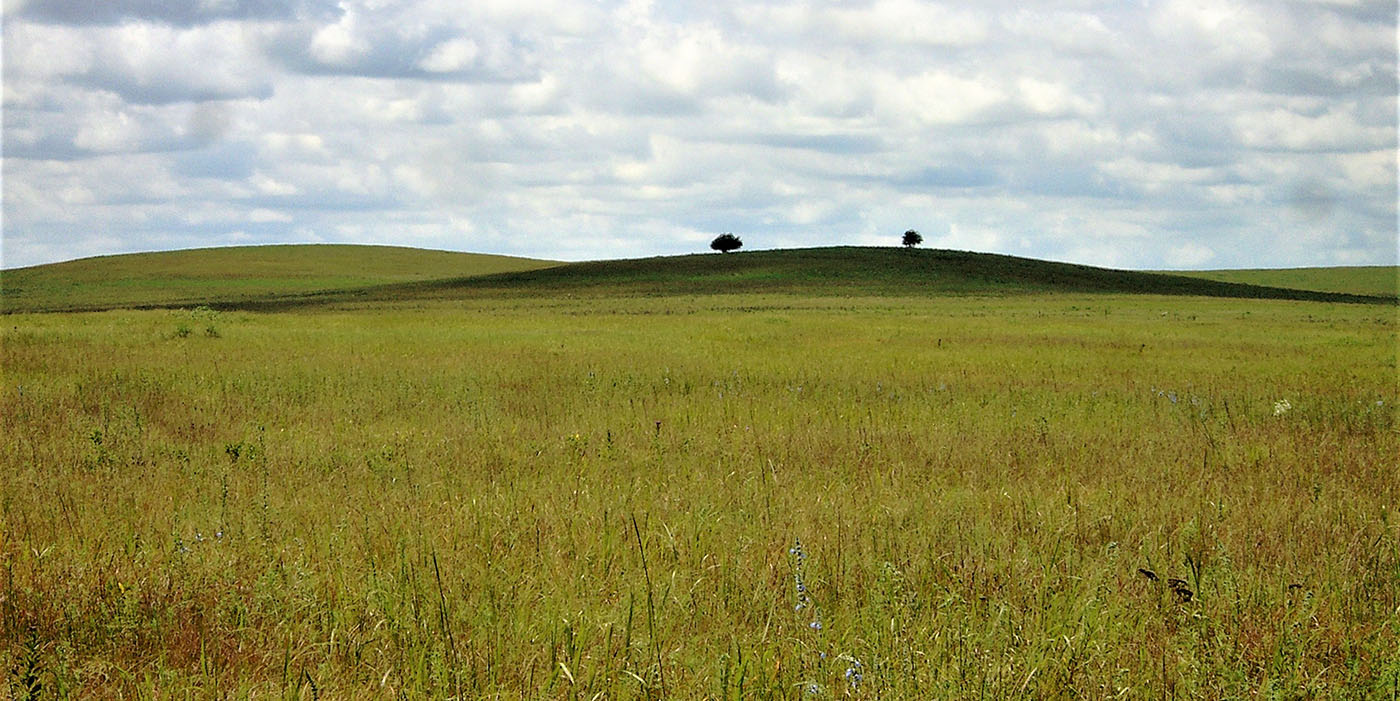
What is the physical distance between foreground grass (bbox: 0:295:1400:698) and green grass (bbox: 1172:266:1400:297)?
105 m

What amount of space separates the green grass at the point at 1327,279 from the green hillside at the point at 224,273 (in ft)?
292

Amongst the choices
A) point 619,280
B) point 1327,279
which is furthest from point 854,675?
point 1327,279

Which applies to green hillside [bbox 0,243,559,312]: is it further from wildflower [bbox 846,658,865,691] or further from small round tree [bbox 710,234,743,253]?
wildflower [bbox 846,658,865,691]

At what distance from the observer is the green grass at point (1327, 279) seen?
105519 mm

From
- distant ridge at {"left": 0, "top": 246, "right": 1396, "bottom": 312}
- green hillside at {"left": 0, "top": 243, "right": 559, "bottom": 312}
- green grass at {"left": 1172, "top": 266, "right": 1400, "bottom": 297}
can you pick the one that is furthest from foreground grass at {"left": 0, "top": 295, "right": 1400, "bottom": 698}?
green grass at {"left": 1172, "top": 266, "right": 1400, "bottom": 297}

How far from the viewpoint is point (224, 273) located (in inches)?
4053

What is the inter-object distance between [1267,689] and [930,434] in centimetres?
664

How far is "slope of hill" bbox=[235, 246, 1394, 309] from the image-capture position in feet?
232

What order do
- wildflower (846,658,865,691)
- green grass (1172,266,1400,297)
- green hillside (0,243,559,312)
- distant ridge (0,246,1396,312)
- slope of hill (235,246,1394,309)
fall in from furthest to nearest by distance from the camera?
green grass (1172,266,1400,297) < green hillside (0,243,559,312) < slope of hill (235,246,1394,309) < distant ridge (0,246,1396,312) < wildflower (846,658,865,691)

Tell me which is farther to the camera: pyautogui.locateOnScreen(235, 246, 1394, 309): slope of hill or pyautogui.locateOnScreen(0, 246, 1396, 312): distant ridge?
pyautogui.locateOnScreen(235, 246, 1394, 309): slope of hill

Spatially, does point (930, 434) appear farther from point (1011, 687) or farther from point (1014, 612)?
point (1011, 687)

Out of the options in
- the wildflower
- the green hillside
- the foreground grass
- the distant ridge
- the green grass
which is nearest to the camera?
the wildflower

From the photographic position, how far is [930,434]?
1105 centimetres

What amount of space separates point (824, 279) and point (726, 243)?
45.6 m
